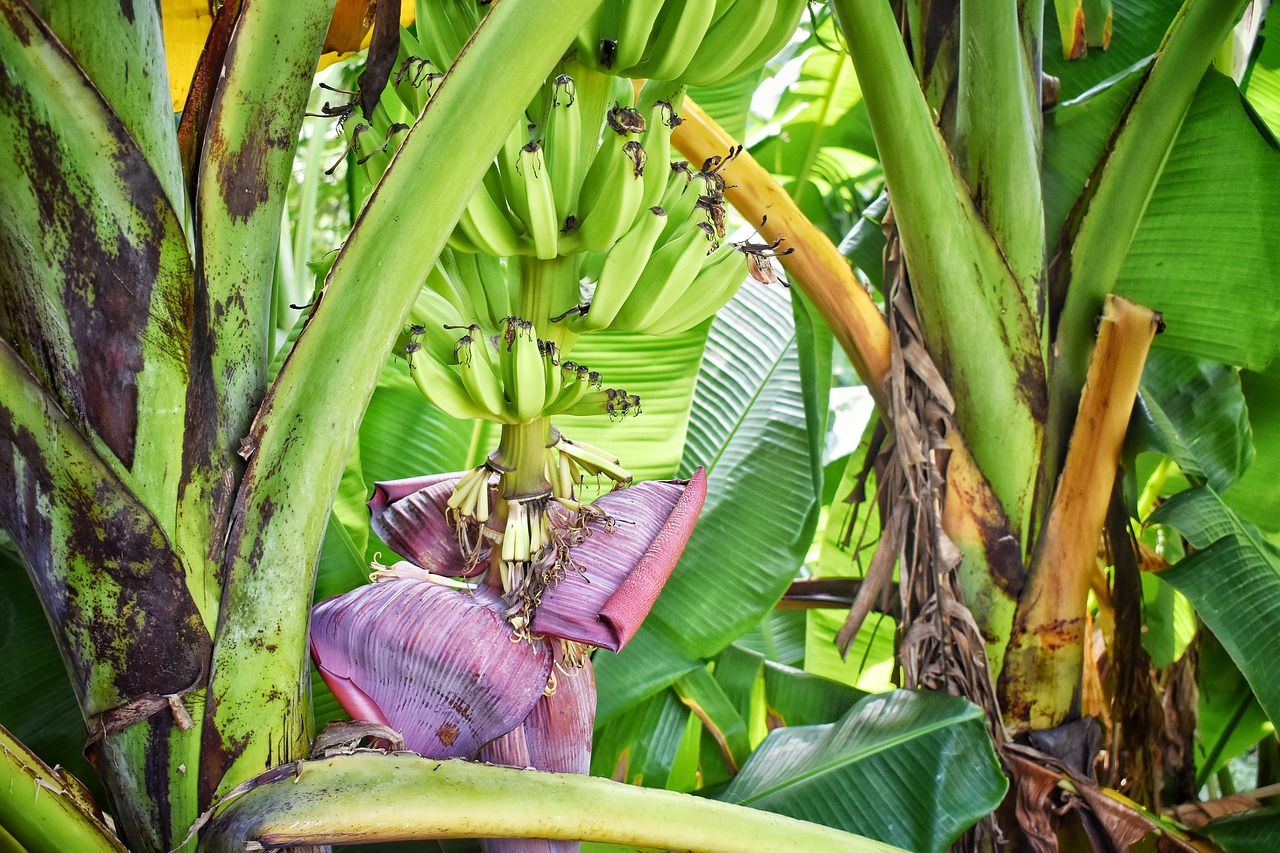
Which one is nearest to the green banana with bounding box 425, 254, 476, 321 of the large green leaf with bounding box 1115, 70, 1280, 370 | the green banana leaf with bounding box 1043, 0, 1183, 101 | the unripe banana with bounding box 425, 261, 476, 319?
the unripe banana with bounding box 425, 261, 476, 319

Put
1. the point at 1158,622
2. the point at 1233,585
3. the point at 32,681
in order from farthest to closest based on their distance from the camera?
the point at 1158,622 < the point at 1233,585 < the point at 32,681

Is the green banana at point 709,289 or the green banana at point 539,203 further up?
the green banana at point 539,203

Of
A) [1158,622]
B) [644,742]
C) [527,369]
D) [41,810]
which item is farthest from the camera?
[1158,622]

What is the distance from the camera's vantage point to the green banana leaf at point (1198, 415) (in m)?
0.74

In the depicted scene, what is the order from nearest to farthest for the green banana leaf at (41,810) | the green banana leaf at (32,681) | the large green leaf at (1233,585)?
the green banana leaf at (41,810) < the green banana leaf at (32,681) < the large green leaf at (1233,585)

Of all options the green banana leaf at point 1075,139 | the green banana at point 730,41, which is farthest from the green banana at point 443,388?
the green banana leaf at point 1075,139

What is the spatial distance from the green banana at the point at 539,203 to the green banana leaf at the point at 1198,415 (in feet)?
1.78

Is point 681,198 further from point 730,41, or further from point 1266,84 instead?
point 1266,84

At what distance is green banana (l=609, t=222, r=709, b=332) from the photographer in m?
0.50

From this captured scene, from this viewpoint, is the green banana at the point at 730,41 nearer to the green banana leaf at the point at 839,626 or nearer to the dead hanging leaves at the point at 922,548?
the dead hanging leaves at the point at 922,548

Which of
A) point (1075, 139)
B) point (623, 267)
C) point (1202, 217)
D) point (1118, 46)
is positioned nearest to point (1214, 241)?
point (1202, 217)

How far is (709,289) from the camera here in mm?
527

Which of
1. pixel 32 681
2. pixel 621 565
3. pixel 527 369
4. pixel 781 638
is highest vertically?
pixel 527 369

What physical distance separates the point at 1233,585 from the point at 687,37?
59cm
